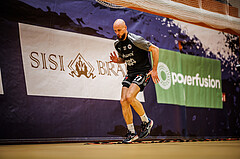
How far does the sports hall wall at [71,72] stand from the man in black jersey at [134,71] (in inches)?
41.5

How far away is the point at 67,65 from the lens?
4934 mm

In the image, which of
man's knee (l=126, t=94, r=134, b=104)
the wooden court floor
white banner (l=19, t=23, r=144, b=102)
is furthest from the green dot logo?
the wooden court floor

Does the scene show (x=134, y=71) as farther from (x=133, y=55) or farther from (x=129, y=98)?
(x=129, y=98)

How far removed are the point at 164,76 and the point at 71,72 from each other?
79.8 inches

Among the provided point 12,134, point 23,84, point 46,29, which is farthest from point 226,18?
point 12,134

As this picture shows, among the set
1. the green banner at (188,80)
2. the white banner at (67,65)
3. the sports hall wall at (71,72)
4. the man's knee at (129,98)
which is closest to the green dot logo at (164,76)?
the green banner at (188,80)

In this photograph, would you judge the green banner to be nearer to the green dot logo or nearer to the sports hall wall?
the green dot logo

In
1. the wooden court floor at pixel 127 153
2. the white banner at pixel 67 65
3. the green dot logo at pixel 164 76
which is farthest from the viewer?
the green dot logo at pixel 164 76

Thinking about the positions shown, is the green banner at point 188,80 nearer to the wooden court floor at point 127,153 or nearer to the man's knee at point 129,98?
the man's knee at point 129,98

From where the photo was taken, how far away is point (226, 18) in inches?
197

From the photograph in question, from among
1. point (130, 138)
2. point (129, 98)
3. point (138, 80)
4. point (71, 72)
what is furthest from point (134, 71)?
point (71, 72)

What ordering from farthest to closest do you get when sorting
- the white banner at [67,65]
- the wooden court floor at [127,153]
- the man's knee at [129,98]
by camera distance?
the white banner at [67,65]
the man's knee at [129,98]
the wooden court floor at [127,153]

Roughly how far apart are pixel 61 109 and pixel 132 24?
86.1 inches

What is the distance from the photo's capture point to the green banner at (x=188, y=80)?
6.09 metres
